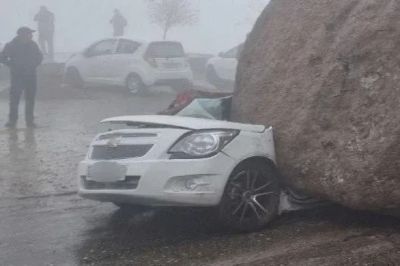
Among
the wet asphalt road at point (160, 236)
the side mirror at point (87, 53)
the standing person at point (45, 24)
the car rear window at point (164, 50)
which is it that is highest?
the standing person at point (45, 24)

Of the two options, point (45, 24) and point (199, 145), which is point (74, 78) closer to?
point (45, 24)

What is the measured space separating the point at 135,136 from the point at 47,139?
6149 mm

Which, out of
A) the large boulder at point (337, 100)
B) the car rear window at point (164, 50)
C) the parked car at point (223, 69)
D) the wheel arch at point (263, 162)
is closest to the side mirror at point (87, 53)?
the car rear window at point (164, 50)

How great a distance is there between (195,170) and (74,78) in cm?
1365

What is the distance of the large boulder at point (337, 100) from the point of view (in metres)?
5.10

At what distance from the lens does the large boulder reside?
5.10 metres

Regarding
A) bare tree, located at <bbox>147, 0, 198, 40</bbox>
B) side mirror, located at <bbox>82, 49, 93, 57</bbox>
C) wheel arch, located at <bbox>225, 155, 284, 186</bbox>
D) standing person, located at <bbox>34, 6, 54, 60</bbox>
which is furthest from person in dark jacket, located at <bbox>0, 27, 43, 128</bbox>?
bare tree, located at <bbox>147, 0, 198, 40</bbox>

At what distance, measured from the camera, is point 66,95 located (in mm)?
17500

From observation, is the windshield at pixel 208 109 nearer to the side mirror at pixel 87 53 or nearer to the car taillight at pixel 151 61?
the car taillight at pixel 151 61

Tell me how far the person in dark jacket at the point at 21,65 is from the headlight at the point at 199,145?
8.02 m

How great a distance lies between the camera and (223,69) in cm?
1989

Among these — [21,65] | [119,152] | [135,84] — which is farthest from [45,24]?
[119,152]

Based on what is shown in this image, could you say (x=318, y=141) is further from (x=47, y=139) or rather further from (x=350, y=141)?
(x=47, y=139)

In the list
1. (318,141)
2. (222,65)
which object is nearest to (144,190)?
(318,141)
